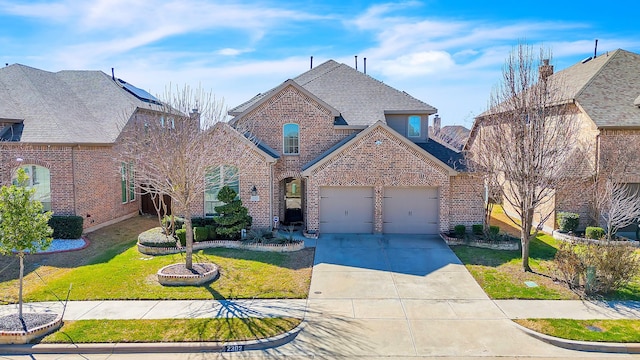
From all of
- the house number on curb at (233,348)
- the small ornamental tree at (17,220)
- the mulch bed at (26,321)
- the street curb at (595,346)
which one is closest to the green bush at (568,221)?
the street curb at (595,346)

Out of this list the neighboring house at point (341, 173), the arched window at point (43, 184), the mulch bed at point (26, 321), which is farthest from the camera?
the neighboring house at point (341, 173)

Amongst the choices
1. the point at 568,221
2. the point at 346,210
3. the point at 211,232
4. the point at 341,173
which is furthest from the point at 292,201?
the point at 568,221

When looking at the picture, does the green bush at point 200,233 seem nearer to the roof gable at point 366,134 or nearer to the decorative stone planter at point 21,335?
the roof gable at point 366,134

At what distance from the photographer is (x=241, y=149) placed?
19031 millimetres

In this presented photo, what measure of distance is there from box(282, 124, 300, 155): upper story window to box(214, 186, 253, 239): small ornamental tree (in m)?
4.22

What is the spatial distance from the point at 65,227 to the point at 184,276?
8466 millimetres

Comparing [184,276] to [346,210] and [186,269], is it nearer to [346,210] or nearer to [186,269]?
[186,269]

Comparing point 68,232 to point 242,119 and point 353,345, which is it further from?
point 353,345

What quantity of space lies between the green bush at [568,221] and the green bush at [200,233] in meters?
15.9

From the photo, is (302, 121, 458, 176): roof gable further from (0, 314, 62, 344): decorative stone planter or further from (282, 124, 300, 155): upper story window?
(0, 314, 62, 344): decorative stone planter

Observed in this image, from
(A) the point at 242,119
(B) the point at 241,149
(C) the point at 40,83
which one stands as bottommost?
(B) the point at 241,149

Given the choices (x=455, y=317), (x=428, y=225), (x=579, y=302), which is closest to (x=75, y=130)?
(x=428, y=225)

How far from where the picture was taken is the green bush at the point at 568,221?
19.2 metres

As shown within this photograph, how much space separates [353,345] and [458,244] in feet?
33.1
